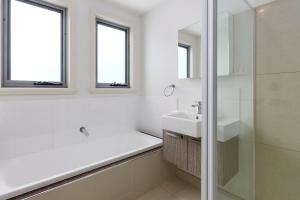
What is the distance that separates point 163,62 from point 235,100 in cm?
138

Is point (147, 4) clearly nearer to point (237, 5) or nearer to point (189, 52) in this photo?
point (189, 52)

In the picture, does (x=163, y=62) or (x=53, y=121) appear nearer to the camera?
(x=53, y=121)

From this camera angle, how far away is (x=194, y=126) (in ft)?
4.97

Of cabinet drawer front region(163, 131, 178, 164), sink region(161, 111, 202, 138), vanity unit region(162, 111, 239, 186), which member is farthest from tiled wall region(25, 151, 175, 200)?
sink region(161, 111, 202, 138)

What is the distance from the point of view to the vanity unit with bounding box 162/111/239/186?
3.09 ft

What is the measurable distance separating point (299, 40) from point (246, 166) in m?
0.99

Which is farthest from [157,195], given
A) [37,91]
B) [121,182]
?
[37,91]

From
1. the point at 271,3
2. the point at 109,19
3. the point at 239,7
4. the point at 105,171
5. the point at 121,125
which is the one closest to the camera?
the point at 239,7

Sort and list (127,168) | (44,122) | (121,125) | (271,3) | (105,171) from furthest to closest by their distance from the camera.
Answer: (121,125)
(44,122)
(127,168)
(105,171)
(271,3)

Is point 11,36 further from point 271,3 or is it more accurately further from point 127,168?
point 271,3

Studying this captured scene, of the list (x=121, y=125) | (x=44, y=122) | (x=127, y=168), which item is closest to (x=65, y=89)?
(x=44, y=122)

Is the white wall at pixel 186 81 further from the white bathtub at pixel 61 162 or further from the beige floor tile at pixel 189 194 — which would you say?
the beige floor tile at pixel 189 194

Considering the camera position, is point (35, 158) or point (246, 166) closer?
point (246, 166)

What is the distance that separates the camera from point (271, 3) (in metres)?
1.32
